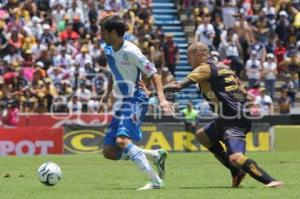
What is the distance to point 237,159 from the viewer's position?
1274cm

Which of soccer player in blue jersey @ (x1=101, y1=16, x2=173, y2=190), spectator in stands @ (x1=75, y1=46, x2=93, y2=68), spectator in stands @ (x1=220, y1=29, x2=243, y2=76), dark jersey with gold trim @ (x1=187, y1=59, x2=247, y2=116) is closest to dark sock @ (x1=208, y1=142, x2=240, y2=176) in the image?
dark jersey with gold trim @ (x1=187, y1=59, x2=247, y2=116)

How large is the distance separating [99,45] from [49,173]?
733 inches

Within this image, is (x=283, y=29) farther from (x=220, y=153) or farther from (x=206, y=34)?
(x=220, y=153)

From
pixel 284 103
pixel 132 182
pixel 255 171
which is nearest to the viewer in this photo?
pixel 255 171

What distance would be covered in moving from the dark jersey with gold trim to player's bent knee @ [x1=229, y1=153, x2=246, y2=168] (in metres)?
0.72

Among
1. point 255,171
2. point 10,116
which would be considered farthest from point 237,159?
point 10,116

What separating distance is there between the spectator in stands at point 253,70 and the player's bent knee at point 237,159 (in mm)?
19949

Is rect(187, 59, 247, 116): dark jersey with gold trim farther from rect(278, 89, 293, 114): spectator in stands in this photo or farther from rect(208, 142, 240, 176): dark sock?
rect(278, 89, 293, 114): spectator in stands

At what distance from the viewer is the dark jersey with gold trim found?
13055 millimetres

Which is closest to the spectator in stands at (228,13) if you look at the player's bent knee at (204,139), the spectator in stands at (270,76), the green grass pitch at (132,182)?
the spectator in stands at (270,76)

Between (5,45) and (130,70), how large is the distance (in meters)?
18.0

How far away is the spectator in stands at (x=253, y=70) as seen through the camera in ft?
107

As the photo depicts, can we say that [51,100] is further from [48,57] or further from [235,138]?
[235,138]

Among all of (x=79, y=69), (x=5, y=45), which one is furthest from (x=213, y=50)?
(x=5, y=45)
